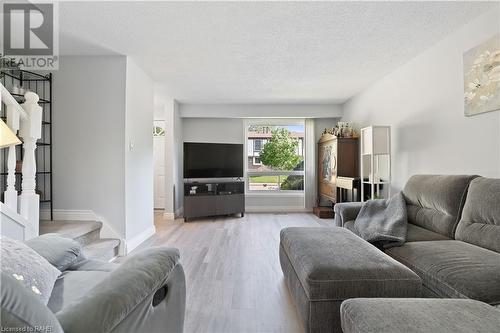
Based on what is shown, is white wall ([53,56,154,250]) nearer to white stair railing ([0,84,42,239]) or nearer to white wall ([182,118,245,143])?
white stair railing ([0,84,42,239])

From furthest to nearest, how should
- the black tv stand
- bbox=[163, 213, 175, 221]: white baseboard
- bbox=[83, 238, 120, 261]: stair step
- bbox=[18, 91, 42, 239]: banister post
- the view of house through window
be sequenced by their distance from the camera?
the view of house through window, bbox=[163, 213, 175, 221]: white baseboard, the black tv stand, bbox=[83, 238, 120, 261]: stair step, bbox=[18, 91, 42, 239]: banister post

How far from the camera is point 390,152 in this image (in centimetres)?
420

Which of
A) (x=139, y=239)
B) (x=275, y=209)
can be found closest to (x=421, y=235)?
(x=139, y=239)

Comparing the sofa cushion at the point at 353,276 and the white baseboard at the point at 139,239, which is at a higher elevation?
the sofa cushion at the point at 353,276

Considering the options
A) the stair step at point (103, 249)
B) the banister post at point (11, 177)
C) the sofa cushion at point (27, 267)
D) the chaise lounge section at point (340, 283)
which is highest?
the banister post at point (11, 177)

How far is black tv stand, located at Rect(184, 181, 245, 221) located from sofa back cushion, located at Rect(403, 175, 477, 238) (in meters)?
3.53

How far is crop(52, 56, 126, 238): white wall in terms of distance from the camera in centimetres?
352

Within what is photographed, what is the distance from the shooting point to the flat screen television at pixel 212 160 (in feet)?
19.1

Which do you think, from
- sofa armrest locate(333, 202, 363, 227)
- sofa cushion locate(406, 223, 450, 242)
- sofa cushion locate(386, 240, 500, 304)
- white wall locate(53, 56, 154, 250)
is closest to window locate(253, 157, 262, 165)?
white wall locate(53, 56, 154, 250)

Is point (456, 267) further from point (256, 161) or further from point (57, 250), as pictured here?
point (256, 161)

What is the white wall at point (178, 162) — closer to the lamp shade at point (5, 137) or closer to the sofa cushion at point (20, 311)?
the lamp shade at point (5, 137)

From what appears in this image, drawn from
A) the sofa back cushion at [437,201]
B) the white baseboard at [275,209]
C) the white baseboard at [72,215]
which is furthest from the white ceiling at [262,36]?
the white baseboard at [275,209]

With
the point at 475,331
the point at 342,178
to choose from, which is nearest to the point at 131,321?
the point at 475,331

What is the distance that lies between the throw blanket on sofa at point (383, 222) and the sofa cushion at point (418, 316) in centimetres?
108
